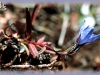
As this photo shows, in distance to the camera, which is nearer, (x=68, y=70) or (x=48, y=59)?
(x=48, y=59)

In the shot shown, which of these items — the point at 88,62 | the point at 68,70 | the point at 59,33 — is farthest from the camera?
the point at 59,33

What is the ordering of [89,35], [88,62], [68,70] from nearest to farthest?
[89,35] < [68,70] < [88,62]

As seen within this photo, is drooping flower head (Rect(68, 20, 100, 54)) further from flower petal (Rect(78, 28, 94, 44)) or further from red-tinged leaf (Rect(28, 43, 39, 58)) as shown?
red-tinged leaf (Rect(28, 43, 39, 58))

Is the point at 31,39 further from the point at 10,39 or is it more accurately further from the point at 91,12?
the point at 91,12

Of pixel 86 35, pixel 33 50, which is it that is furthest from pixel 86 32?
pixel 33 50

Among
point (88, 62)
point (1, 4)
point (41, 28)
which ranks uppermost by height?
point (1, 4)

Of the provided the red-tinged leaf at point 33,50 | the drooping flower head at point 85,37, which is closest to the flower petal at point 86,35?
the drooping flower head at point 85,37

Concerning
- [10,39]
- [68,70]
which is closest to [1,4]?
[10,39]

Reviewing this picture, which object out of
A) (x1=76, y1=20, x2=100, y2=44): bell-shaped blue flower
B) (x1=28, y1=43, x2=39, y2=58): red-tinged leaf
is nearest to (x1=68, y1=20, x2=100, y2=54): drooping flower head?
(x1=76, y1=20, x2=100, y2=44): bell-shaped blue flower

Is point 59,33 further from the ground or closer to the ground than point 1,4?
closer to the ground

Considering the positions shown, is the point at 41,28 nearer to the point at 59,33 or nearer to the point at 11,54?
the point at 59,33

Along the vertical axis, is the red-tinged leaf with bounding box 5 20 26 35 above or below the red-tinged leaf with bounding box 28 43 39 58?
above
